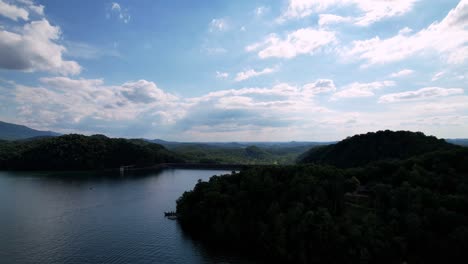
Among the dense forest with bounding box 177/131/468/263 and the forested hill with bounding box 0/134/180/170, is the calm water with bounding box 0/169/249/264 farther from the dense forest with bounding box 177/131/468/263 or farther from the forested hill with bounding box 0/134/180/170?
the forested hill with bounding box 0/134/180/170

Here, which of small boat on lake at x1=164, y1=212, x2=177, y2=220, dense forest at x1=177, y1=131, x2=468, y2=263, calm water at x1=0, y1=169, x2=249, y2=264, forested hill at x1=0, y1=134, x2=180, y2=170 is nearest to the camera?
dense forest at x1=177, y1=131, x2=468, y2=263

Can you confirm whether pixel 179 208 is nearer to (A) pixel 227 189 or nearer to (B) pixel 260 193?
(A) pixel 227 189

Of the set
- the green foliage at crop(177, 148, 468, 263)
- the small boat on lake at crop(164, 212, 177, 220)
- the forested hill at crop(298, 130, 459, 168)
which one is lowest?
the small boat on lake at crop(164, 212, 177, 220)

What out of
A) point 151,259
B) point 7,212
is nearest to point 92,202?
point 7,212

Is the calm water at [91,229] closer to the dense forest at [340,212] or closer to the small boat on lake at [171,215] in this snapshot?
the small boat on lake at [171,215]

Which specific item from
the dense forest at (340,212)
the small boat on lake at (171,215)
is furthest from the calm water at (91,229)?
the dense forest at (340,212)

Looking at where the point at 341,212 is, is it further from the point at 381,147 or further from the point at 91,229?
the point at 381,147

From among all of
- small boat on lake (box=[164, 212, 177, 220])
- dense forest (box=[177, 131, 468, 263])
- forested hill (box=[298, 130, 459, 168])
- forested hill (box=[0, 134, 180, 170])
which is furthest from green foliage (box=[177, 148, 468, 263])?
forested hill (box=[0, 134, 180, 170])
